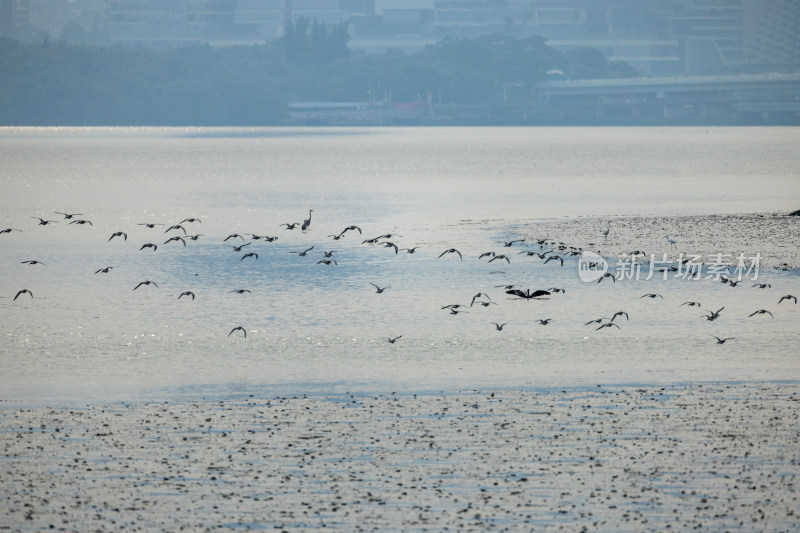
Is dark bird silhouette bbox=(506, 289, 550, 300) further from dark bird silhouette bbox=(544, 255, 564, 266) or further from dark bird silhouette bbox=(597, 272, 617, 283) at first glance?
dark bird silhouette bbox=(544, 255, 564, 266)

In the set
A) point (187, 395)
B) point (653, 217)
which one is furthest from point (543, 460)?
point (653, 217)

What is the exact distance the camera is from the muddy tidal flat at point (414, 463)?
19688mm

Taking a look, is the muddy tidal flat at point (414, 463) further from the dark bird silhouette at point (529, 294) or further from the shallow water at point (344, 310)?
the dark bird silhouette at point (529, 294)

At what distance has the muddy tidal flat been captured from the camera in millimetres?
19688

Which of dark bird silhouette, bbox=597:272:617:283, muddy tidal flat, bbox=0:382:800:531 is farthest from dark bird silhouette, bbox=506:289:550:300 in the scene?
muddy tidal flat, bbox=0:382:800:531

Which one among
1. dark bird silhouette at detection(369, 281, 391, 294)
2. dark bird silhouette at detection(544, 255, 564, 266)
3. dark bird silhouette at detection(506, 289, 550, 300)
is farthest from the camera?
dark bird silhouette at detection(544, 255, 564, 266)

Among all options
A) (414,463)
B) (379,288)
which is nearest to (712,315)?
(379,288)

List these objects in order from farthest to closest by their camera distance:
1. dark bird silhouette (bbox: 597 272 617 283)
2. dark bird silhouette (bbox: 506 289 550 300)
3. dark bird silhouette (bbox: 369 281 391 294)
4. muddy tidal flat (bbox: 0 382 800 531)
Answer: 1. dark bird silhouette (bbox: 597 272 617 283)
2. dark bird silhouette (bbox: 369 281 391 294)
3. dark bird silhouette (bbox: 506 289 550 300)
4. muddy tidal flat (bbox: 0 382 800 531)

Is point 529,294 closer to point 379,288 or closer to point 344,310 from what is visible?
point 344,310

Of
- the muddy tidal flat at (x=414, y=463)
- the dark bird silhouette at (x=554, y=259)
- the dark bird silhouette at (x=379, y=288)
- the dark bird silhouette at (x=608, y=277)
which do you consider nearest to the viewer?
the muddy tidal flat at (x=414, y=463)

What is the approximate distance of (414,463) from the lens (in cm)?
2236

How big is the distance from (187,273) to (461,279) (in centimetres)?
1086

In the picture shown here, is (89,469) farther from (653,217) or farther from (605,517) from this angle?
(653,217)

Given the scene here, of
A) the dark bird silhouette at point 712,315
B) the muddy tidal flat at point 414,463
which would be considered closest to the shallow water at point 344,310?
the dark bird silhouette at point 712,315
